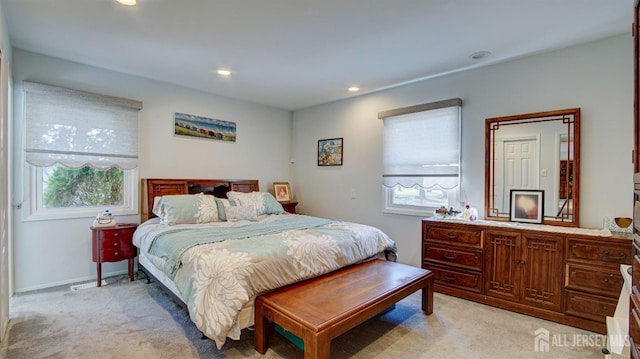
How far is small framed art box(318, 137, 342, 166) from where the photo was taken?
4.87 metres

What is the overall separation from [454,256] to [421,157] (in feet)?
4.35

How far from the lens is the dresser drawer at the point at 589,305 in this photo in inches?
94.6

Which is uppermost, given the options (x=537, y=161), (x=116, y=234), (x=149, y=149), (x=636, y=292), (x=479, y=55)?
(x=479, y=55)

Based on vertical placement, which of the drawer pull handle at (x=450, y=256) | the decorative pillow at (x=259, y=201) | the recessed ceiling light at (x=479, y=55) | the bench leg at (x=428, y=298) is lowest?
the bench leg at (x=428, y=298)

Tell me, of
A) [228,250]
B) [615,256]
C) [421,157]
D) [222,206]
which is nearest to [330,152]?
[421,157]

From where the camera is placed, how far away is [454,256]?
3.20 metres

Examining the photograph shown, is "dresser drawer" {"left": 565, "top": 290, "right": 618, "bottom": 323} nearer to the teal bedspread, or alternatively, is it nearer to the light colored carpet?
the light colored carpet

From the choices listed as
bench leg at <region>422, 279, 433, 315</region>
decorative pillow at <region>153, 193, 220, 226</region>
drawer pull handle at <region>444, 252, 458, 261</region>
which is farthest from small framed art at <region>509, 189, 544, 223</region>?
decorative pillow at <region>153, 193, 220, 226</region>

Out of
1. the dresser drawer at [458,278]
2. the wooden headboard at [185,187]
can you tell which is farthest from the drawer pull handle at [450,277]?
the wooden headboard at [185,187]

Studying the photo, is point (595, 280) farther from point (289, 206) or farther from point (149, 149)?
point (149, 149)

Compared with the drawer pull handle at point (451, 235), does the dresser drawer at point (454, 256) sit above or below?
below

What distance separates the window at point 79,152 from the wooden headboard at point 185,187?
154mm

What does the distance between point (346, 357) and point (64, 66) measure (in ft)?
13.7

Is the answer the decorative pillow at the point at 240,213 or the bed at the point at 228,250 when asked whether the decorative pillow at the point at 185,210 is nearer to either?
the bed at the point at 228,250
